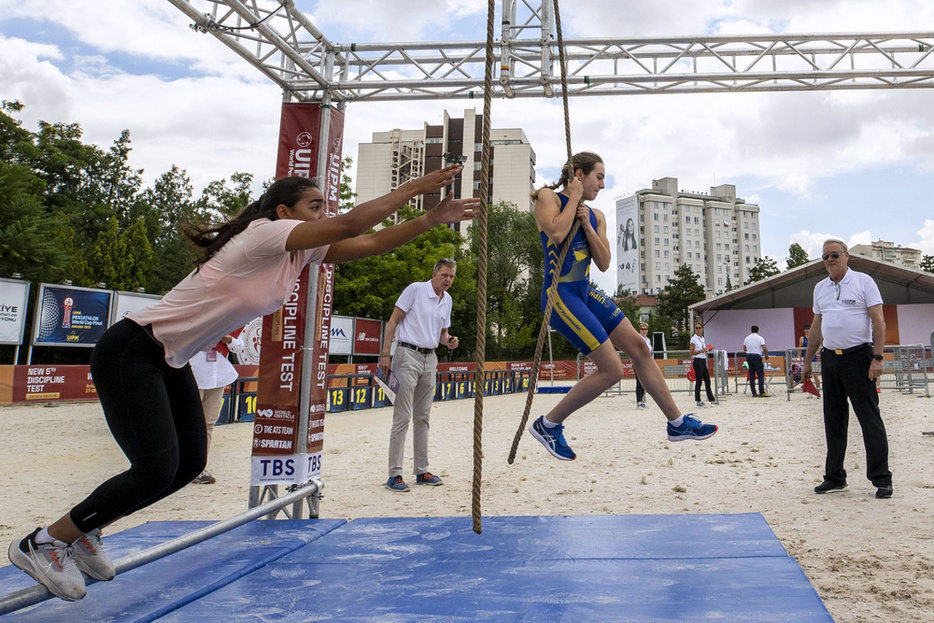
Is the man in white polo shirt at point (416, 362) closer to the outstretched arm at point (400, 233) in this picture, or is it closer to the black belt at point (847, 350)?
the outstretched arm at point (400, 233)

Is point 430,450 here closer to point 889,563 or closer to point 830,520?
point 830,520

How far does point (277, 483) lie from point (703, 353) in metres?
11.8

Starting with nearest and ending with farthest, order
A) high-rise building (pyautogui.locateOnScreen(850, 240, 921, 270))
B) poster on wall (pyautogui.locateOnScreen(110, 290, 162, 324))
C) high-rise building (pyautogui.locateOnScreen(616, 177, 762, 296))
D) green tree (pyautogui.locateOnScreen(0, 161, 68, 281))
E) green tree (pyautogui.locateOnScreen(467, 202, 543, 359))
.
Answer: poster on wall (pyautogui.locateOnScreen(110, 290, 162, 324)) → green tree (pyautogui.locateOnScreen(0, 161, 68, 281)) → green tree (pyautogui.locateOnScreen(467, 202, 543, 359)) → high-rise building (pyautogui.locateOnScreen(616, 177, 762, 296)) → high-rise building (pyautogui.locateOnScreen(850, 240, 921, 270))

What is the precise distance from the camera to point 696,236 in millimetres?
101500

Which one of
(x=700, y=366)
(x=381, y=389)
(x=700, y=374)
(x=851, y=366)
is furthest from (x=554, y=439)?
(x=700, y=366)

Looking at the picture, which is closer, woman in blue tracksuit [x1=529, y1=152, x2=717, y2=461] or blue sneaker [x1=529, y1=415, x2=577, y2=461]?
woman in blue tracksuit [x1=529, y1=152, x2=717, y2=461]

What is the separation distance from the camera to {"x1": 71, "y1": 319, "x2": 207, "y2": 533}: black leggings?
7.96 ft

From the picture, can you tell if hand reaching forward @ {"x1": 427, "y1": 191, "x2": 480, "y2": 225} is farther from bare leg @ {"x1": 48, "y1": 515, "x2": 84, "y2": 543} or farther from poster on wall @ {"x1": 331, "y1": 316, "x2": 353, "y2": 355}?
poster on wall @ {"x1": 331, "y1": 316, "x2": 353, "y2": 355}

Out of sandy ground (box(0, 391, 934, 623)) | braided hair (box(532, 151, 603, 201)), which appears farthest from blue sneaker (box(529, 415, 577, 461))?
braided hair (box(532, 151, 603, 201))

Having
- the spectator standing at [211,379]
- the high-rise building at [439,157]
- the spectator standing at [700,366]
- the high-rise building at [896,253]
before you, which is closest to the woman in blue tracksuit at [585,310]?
the spectator standing at [211,379]


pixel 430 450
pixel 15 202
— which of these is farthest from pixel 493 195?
pixel 430 450

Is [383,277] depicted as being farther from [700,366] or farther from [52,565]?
[52,565]

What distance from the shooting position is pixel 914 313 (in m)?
35.6

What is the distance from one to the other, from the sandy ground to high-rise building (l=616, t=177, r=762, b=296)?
305 ft
